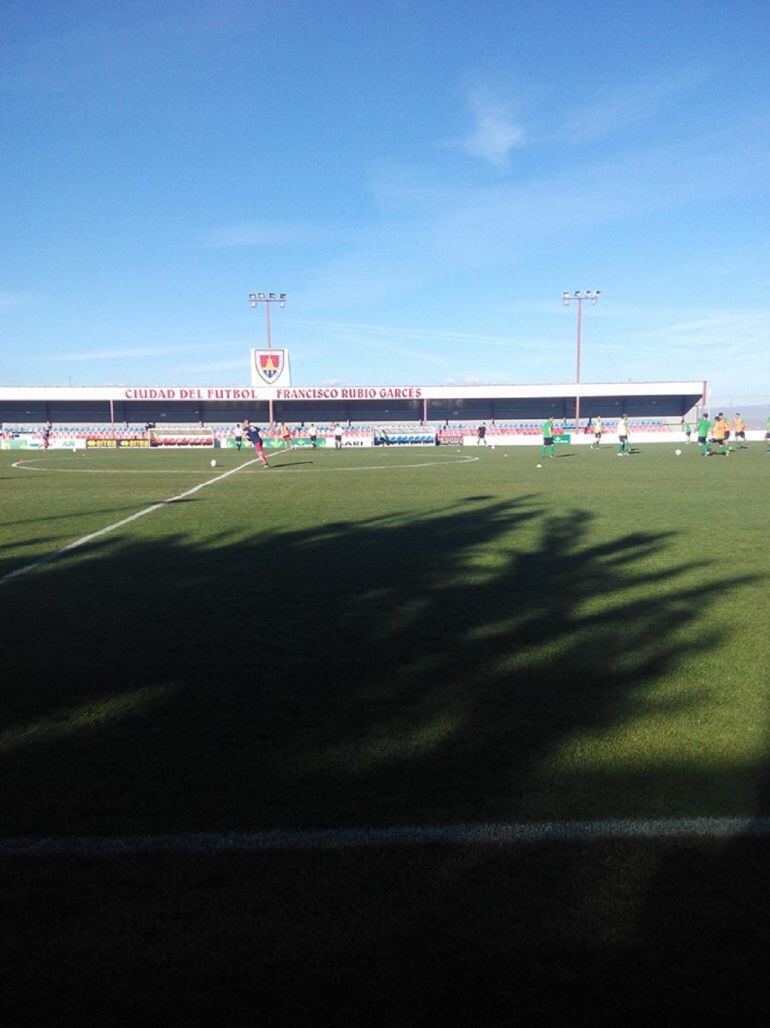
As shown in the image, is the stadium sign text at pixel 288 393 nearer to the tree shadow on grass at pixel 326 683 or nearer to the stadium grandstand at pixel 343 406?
the stadium grandstand at pixel 343 406

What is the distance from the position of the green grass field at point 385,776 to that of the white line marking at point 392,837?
53 mm

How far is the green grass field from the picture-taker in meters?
2.16

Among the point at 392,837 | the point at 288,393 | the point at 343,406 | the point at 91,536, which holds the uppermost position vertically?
the point at 288,393

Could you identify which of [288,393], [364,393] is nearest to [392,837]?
[288,393]

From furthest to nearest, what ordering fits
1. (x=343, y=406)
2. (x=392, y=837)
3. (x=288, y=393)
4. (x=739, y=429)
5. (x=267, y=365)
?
(x=343, y=406) < (x=288, y=393) < (x=267, y=365) < (x=739, y=429) < (x=392, y=837)

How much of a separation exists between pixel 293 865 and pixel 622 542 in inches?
306

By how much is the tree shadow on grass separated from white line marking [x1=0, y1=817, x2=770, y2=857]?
0.28 feet

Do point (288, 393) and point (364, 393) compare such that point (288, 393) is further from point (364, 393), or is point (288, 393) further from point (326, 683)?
point (326, 683)

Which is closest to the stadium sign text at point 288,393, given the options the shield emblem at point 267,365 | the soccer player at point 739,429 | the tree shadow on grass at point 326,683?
the shield emblem at point 267,365

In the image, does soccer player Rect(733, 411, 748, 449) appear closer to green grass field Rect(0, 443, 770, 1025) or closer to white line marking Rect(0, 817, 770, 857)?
green grass field Rect(0, 443, 770, 1025)

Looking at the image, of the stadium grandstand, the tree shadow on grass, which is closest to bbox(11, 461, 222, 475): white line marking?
the tree shadow on grass

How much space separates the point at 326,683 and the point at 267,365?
178ft

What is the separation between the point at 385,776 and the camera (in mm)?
3354

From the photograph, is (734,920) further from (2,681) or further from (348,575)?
(348,575)
